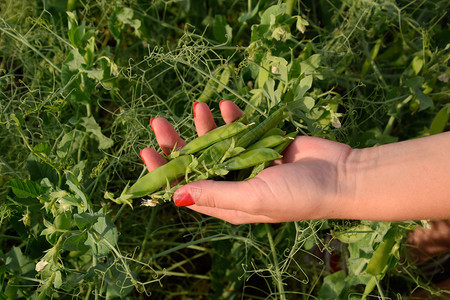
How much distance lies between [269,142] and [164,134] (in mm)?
351

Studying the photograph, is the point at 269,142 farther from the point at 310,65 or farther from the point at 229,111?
the point at 310,65

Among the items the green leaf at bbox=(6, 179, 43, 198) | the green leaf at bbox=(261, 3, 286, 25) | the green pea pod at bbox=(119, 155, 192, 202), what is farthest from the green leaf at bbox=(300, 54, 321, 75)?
the green leaf at bbox=(6, 179, 43, 198)

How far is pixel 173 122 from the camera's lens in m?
1.74

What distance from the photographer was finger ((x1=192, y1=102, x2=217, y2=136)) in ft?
4.58

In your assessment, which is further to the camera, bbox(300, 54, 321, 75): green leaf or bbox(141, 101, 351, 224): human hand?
bbox(300, 54, 321, 75): green leaf

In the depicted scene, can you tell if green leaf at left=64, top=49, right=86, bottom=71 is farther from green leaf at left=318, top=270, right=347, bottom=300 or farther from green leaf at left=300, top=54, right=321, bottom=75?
green leaf at left=318, top=270, right=347, bottom=300

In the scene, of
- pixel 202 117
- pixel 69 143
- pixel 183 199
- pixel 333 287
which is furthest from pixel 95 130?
pixel 333 287

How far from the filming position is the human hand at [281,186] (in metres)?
1.18

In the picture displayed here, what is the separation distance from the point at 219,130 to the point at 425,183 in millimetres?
632

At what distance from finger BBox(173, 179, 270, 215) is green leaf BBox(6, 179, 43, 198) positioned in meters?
0.48

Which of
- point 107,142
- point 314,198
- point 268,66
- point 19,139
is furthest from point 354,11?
point 19,139

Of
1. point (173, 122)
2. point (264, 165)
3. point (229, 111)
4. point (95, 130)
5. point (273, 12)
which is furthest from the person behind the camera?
point (173, 122)

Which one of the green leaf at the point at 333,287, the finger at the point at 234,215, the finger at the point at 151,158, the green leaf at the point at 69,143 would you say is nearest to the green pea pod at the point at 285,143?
the finger at the point at 234,215

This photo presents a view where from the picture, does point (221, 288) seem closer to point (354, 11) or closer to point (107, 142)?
point (107, 142)
